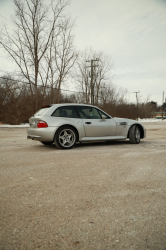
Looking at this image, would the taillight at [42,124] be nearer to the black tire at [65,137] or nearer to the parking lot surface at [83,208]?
the black tire at [65,137]

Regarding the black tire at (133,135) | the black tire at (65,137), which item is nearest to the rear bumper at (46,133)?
the black tire at (65,137)

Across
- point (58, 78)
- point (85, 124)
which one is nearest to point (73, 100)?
point (58, 78)

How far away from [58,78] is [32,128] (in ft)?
75.9

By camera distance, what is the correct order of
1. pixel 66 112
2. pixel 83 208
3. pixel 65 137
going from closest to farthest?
1. pixel 83 208
2. pixel 65 137
3. pixel 66 112

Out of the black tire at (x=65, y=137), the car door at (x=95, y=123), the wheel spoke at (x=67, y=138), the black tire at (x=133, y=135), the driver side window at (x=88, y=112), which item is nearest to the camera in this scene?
the black tire at (x=65, y=137)

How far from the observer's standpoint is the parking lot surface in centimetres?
180

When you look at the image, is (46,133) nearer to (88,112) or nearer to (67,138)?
(67,138)

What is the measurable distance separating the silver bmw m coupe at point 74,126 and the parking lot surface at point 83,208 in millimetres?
2565

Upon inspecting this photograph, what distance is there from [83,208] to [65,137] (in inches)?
185

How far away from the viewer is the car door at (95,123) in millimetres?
7441

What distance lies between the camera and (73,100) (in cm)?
5938

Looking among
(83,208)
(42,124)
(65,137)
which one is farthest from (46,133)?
(83,208)

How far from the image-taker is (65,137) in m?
7.05

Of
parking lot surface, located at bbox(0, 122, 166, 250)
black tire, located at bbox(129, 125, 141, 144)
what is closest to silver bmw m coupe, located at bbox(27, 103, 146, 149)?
black tire, located at bbox(129, 125, 141, 144)
